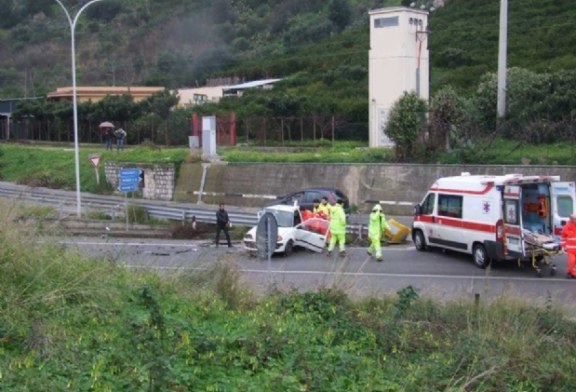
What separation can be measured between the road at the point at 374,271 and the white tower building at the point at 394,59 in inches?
584

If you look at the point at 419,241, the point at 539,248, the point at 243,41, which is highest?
the point at 243,41

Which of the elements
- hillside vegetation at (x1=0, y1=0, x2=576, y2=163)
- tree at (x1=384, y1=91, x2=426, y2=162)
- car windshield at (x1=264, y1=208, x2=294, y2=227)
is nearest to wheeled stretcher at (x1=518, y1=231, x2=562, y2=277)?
car windshield at (x1=264, y1=208, x2=294, y2=227)

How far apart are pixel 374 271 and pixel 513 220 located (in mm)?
3409

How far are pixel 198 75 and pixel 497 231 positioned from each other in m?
72.6

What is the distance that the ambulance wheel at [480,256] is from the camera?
17891mm

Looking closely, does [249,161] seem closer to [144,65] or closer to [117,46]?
[144,65]

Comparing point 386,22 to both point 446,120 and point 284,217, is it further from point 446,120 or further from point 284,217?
point 284,217

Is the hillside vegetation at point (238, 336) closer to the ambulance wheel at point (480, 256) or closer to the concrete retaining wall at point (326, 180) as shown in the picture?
the ambulance wheel at point (480, 256)

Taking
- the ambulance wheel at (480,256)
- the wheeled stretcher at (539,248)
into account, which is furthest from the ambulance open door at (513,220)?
the ambulance wheel at (480,256)

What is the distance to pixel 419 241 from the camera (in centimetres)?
2133

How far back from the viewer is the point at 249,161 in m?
34.2

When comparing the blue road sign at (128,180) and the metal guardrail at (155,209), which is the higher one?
the blue road sign at (128,180)

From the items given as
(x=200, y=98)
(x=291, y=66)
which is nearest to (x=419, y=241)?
(x=200, y=98)

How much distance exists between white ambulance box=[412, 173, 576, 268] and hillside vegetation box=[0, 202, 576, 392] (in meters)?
6.36
